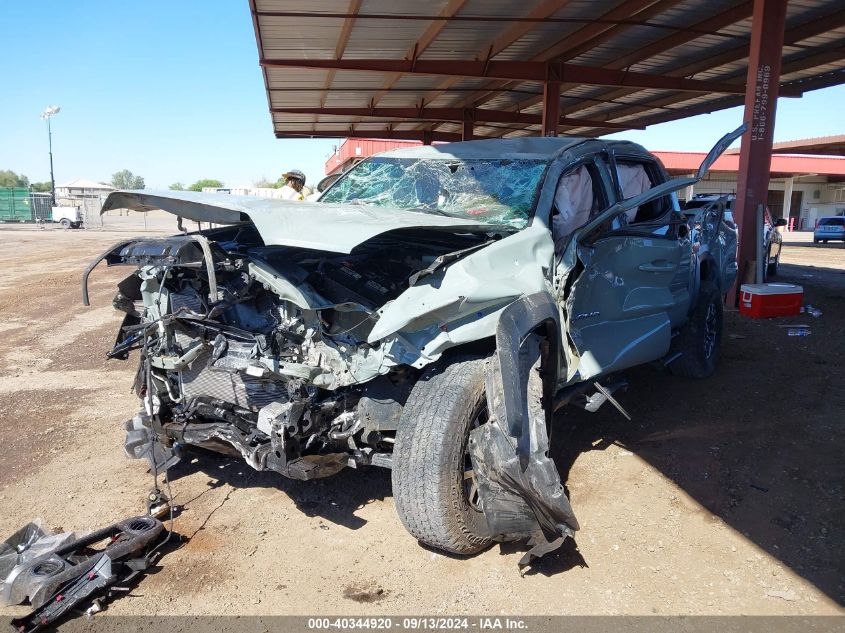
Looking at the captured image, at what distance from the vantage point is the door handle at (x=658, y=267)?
13.8ft

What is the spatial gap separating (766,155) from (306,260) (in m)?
8.14

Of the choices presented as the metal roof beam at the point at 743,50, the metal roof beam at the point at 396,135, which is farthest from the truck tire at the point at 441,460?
the metal roof beam at the point at 396,135

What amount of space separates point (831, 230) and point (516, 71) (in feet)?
66.3

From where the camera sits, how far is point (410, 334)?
2.86 metres

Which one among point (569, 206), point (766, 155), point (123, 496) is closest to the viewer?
point (123, 496)

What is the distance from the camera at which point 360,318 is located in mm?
2961

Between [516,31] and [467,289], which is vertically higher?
[516,31]

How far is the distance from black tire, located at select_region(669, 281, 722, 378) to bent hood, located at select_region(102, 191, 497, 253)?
10.1 ft

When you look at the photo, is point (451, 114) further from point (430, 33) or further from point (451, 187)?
point (451, 187)

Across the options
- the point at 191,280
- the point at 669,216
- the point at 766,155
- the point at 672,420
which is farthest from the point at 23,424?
the point at 766,155

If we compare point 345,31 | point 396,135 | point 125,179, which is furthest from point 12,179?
point 345,31

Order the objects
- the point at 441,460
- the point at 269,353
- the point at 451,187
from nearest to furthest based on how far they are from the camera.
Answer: the point at 441,460
the point at 269,353
the point at 451,187

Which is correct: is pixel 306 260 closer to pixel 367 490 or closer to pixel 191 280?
pixel 191 280

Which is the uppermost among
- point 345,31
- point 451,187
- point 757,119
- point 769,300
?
point 345,31
